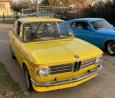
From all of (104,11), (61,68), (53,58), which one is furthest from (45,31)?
(104,11)

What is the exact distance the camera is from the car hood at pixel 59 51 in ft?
17.8

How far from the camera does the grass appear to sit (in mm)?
5785

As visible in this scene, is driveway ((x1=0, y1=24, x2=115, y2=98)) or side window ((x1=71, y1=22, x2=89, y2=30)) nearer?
driveway ((x1=0, y1=24, x2=115, y2=98))

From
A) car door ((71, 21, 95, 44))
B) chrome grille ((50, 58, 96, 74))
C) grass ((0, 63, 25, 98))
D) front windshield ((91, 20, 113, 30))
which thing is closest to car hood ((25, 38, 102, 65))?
chrome grille ((50, 58, 96, 74))

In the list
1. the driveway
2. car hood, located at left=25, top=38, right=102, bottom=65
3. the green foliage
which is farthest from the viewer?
the green foliage

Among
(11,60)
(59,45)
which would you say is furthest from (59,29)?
(11,60)

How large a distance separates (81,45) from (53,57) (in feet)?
4.09

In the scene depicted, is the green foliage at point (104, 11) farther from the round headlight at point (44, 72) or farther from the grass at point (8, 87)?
the round headlight at point (44, 72)

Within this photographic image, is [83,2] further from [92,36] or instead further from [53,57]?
[53,57]

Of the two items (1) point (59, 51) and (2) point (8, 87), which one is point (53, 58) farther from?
(2) point (8, 87)

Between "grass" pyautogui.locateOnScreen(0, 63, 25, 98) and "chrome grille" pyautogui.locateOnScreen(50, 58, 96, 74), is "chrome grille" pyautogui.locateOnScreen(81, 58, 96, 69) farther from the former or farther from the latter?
"grass" pyautogui.locateOnScreen(0, 63, 25, 98)

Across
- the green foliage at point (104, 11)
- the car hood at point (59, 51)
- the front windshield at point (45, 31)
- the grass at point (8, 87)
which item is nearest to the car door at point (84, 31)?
the front windshield at point (45, 31)

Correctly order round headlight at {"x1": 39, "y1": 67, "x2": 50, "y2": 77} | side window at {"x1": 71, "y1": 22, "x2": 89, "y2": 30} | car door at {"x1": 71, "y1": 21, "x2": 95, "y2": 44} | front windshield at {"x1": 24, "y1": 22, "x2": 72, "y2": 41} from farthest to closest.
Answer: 1. side window at {"x1": 71, "y1": 22, "x2": 89, "y2": 30}
2. car door at {"x1": 71, "y1": 21, "x2": 95, "y2": 44}
3. front windshield at {"x1": 24, "y1": 22, "x2": 72, "y2": 41}
4. round headlight at {"x1": 39, "y1": 67, "x2": 50, "y2": 77}

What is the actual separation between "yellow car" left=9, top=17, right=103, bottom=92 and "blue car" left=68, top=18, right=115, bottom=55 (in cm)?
295
